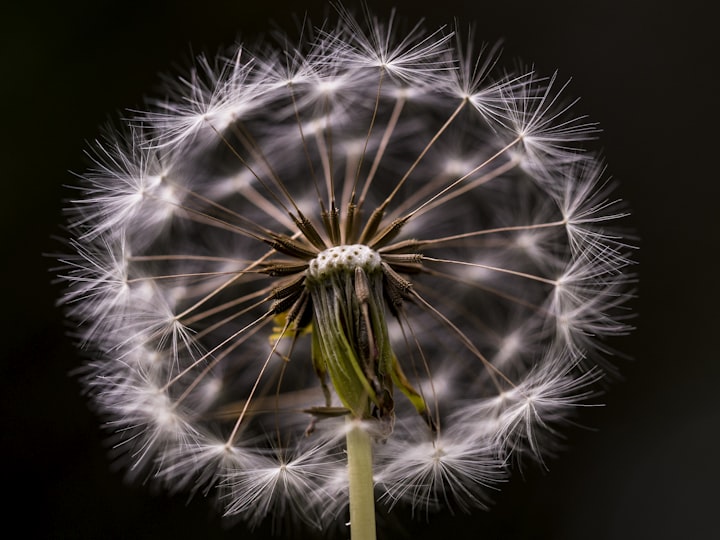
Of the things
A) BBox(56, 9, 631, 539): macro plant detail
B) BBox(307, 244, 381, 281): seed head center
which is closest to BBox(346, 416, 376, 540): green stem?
BBox(56, 9, 631, 539): macro plant detail

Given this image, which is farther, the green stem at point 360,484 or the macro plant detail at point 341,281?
the macro plant detail at point 341,281

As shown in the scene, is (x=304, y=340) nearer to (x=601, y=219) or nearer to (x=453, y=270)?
(x=453, y=270)

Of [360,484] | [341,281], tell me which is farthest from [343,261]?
[360,484]

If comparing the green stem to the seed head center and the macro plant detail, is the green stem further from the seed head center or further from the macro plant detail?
the seed head center

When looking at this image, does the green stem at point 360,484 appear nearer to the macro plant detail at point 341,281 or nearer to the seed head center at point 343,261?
the macro plant detail at point 341,281

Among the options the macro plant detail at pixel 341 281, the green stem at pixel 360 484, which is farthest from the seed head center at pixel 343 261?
the green stem at pixel 360 484

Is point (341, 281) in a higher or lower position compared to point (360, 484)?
higher

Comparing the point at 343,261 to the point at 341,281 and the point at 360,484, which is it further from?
the point at 360,484
